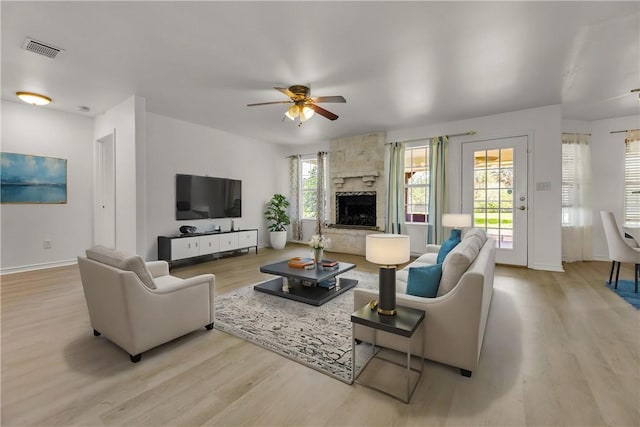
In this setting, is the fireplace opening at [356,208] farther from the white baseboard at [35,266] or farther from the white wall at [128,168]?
the white baseboard at [35,266]

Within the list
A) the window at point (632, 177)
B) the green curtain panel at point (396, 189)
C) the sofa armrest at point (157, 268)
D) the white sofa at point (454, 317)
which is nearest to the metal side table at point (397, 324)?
the white sofa at point (454, 317)

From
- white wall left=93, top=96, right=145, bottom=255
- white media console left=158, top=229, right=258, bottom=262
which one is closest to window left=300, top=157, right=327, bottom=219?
white media console left=158, top=229, right=258, bottom=262

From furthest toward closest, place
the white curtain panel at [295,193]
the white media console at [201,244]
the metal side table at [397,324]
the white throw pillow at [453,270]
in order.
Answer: the white curtain panel at [295,193] < the white media console at [201,244] < the white throw pillow at [453,270] < the metal side table at [397,324]

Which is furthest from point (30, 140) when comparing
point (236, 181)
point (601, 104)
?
point (601, 104)

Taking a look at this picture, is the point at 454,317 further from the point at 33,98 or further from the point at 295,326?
the point at 33,98

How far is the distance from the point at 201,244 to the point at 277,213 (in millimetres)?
2315

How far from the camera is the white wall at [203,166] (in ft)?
16.4

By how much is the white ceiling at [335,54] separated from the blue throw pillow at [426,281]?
6.95 feet

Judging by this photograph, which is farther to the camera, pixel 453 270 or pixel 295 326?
pixel 295 326

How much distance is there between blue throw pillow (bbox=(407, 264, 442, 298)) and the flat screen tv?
15.7 feet

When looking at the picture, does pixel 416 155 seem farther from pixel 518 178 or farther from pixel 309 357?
pixel 309 357

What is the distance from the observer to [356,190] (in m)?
6.46

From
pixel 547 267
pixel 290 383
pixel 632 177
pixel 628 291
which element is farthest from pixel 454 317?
pixel 632 177

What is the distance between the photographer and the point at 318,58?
301 centimetres
